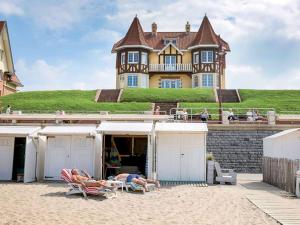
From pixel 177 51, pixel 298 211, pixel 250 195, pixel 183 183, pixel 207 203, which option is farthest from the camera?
pixel 177 51

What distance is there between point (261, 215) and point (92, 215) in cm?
398

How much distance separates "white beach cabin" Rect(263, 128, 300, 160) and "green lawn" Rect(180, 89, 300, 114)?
16730 millimetres

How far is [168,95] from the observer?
42562mm

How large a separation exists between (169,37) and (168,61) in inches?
163

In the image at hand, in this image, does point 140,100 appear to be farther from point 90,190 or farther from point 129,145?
point 90,190

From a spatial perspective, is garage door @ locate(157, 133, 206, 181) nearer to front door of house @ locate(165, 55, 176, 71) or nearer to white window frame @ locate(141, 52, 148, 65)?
white window frame @ locate(141, 52, 148, 65)

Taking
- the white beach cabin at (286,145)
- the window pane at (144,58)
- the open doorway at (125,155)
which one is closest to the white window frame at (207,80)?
the window pane at (144,58)

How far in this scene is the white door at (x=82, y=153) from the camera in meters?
18.8

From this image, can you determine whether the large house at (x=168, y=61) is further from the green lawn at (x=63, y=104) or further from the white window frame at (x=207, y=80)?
the green lawn at (x=63, y=104)

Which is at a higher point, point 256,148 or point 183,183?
point 256,148

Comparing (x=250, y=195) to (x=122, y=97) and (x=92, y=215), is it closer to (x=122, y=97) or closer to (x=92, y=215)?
(x=92, y=215)

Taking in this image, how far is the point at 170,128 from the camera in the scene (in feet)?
60.5

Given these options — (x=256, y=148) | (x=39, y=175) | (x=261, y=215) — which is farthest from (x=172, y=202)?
(x=256, y=148)

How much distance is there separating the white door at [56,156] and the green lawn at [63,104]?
16853 mm
